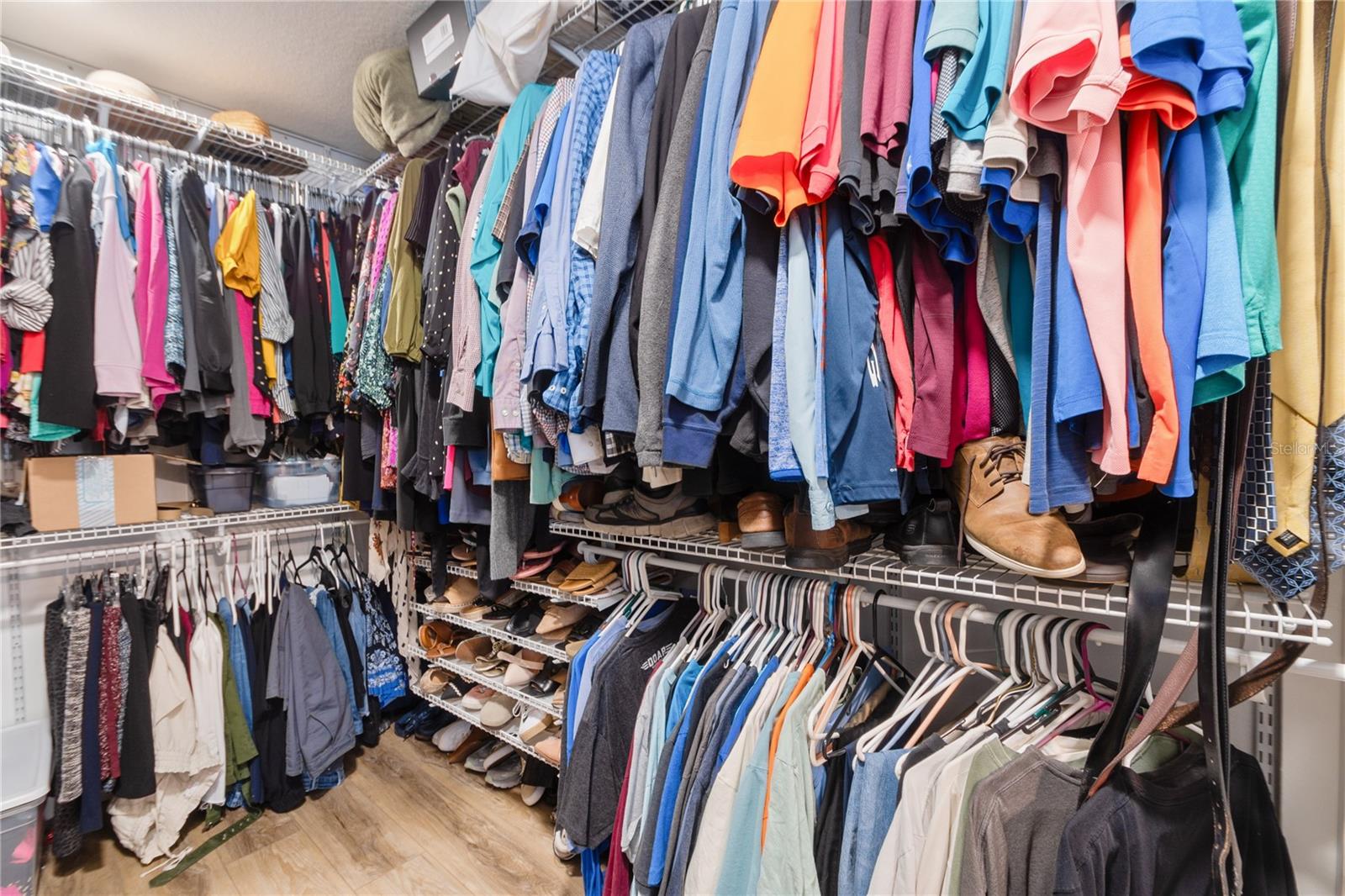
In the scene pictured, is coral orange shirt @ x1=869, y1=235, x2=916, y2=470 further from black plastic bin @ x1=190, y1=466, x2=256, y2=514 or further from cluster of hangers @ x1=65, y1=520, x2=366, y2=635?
black plastic bin @ x1=190, y1=466, x2=256, y2=514

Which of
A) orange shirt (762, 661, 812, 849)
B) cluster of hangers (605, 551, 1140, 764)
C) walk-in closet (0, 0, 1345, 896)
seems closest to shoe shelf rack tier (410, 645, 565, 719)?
walk-in closet (0, 0, 1345, 896)

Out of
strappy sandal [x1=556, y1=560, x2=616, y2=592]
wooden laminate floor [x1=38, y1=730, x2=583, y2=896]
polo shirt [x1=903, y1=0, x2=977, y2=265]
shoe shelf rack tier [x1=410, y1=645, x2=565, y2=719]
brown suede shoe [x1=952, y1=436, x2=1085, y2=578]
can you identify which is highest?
polo shirt [x1=903, y1=0, x2=977, y2=265]

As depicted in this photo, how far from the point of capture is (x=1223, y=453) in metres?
0.64

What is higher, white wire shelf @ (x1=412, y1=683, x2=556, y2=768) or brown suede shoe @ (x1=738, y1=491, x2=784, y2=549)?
brown suede shoe @ (x1=738, y1=491, x2=784, y2=549)

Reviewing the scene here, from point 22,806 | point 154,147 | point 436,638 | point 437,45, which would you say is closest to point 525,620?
point 436,638

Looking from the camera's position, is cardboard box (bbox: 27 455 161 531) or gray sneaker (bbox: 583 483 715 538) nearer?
gray sneaker (bbox: 583 483 715 538)

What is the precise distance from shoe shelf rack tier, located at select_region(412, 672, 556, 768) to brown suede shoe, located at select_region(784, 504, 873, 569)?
101 cm

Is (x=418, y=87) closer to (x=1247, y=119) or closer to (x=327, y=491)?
(x=327, y=491)

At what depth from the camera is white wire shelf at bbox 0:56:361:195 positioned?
1655 millimetres

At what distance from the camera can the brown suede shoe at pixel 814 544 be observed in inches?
38.3

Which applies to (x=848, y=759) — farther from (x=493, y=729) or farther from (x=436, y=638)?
(x=436, y=638)

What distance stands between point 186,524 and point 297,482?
327 mm

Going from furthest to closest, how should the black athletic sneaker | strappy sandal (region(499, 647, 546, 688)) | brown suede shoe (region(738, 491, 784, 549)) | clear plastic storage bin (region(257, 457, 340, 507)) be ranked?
clear plastic storage bin (region(257, 457, 340, 507)) < strappy sandal (region(499, 647, 546, 688)) < brown suede shoe (region(738, 491, 784, 549)) < the black athletic sneaker

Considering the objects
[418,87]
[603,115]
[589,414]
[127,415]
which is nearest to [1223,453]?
[589,414]
